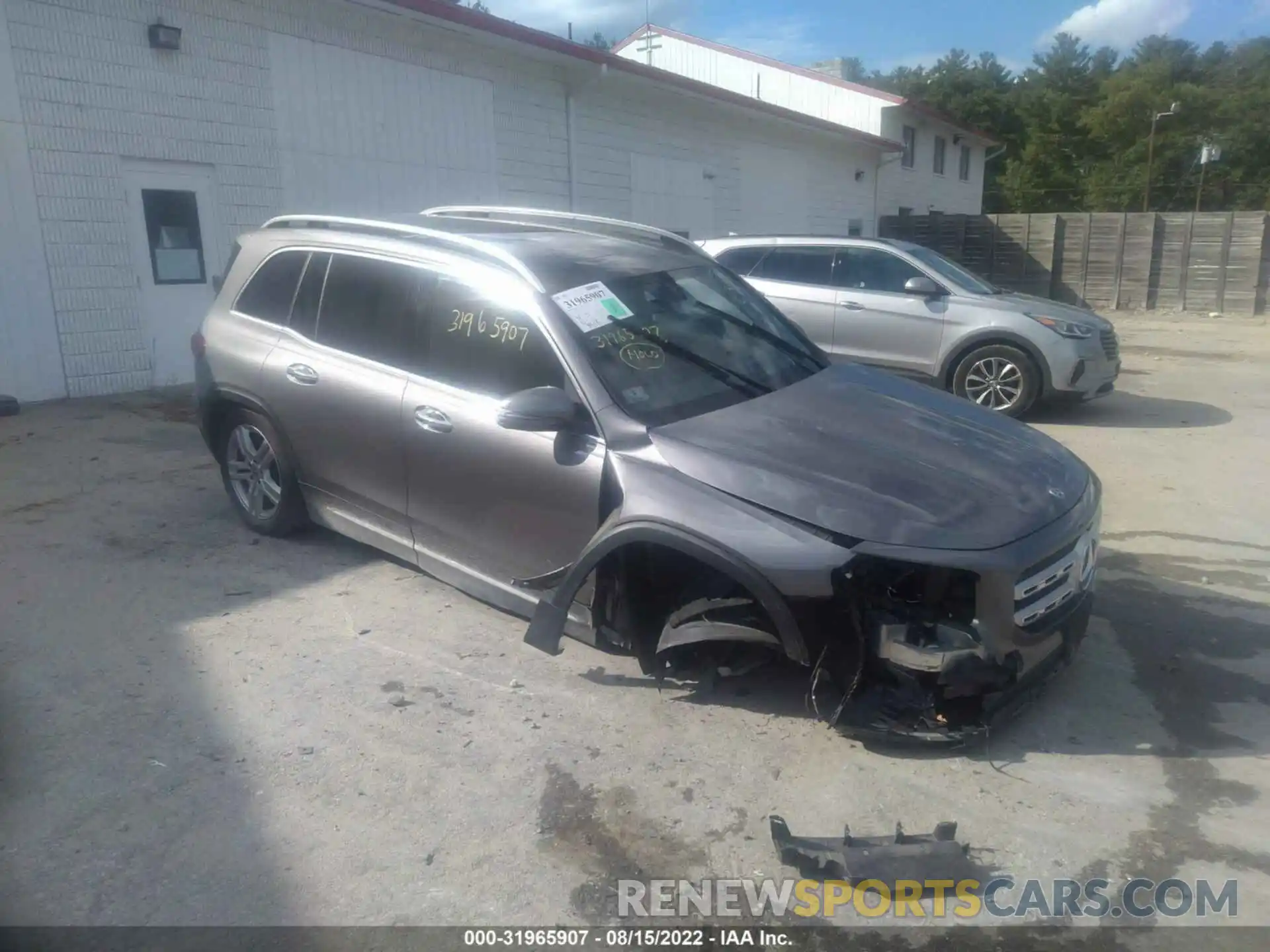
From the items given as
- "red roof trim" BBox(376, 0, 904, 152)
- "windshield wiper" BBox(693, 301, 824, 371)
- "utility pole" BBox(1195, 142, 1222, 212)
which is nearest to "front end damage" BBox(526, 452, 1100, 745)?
"windshield wiper" BBox(693, 301, 824, 371)

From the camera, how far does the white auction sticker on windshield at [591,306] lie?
12.9 feet

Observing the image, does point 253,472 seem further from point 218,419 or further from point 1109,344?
point 1109,344

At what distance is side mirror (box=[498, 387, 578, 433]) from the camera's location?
11.8 feet

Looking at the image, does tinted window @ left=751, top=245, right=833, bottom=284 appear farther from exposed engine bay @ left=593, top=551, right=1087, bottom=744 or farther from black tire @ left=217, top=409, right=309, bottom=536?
exposed engine bay @ left=593, top=551, right=1087, bottom=744

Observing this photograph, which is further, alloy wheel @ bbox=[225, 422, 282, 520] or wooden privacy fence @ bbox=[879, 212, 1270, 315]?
wooden privacy fence @ bbox=[879, 212, 1270, 315]

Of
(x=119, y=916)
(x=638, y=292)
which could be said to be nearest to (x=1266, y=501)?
(x=638, y=292)

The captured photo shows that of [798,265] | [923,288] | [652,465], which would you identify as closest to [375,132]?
[798,265]

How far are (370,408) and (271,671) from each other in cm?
128

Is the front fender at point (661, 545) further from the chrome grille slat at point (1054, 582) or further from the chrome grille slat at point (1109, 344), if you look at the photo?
the chrome grille slat at point (1109, 344)

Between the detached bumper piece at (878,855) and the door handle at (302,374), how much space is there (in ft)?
10.6

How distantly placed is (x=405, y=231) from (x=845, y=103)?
2599 cm

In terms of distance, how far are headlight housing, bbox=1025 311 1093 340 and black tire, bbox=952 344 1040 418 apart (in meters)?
0.34

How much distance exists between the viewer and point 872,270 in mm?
9797
